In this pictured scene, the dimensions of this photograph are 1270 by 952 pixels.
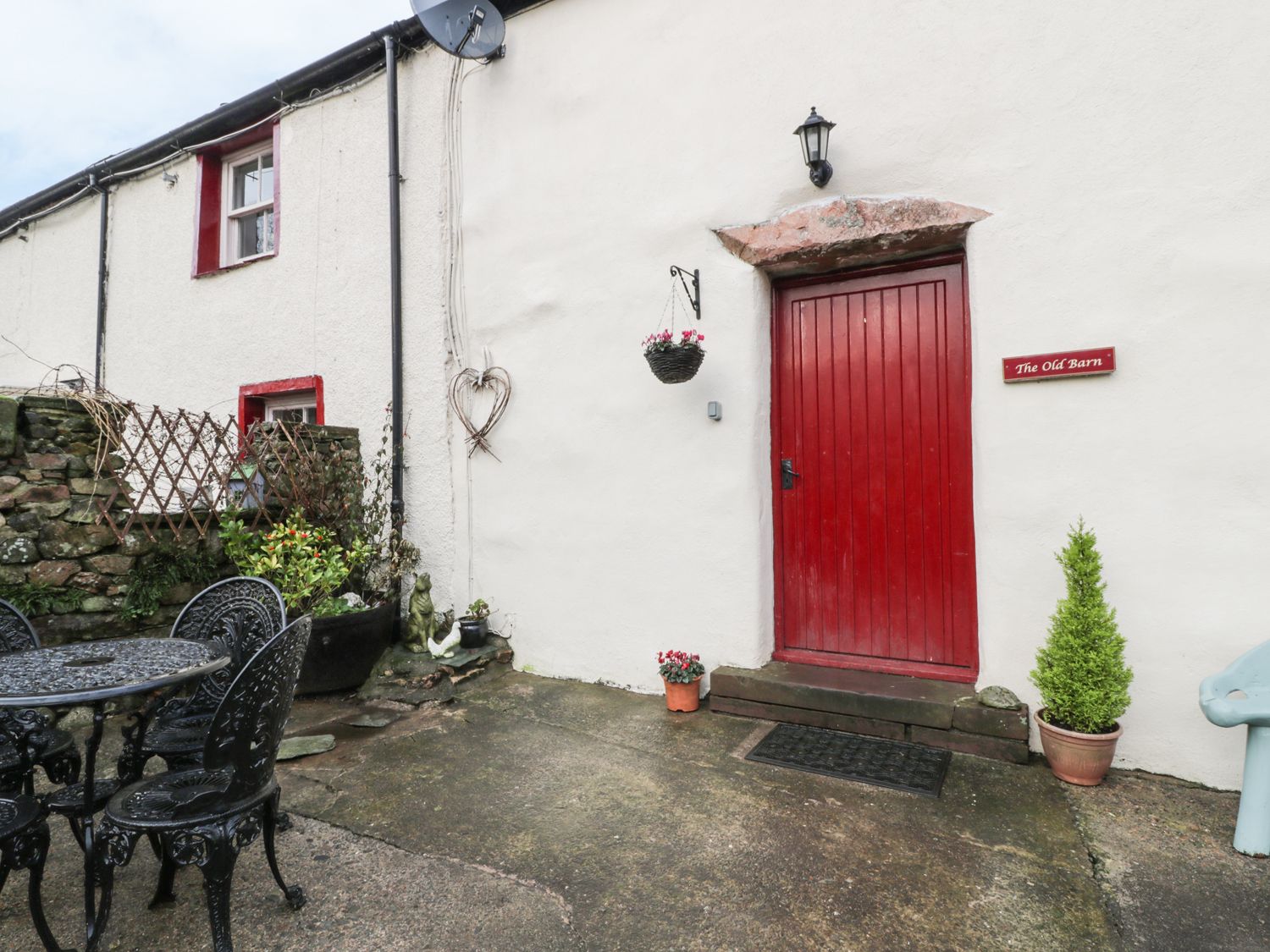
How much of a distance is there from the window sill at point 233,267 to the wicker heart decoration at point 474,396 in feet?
8.33

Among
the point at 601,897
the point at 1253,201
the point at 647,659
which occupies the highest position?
the point at 1253,201

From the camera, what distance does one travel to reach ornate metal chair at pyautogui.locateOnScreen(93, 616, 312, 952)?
5.85 ft

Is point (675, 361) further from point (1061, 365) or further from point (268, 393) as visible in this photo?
point (268, 393)

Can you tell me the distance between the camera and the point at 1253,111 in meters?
2.86

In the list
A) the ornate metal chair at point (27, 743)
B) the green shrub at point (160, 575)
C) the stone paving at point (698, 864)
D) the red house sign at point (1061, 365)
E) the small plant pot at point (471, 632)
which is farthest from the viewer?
the small plant pot at point (471, 632)

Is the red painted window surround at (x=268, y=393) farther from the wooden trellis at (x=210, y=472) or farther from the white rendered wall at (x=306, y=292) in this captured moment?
the wooden trellis at (x=210, y=472)

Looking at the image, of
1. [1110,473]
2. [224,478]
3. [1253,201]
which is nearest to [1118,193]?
[1253,201]

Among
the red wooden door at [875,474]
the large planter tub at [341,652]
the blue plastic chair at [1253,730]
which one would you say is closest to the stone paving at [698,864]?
the blue plastic chair at [1253,730]

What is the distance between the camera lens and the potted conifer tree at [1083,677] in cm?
275

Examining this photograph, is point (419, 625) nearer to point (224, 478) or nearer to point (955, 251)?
point (224, 478)

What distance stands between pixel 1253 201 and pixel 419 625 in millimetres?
4966

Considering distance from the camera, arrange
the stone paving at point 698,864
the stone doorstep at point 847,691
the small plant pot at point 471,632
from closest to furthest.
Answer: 1. the stone paving at point 698,864
2. the stone doorstep at point 847,691
3. the small plant pot at point 471,632

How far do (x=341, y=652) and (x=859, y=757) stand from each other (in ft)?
10.2

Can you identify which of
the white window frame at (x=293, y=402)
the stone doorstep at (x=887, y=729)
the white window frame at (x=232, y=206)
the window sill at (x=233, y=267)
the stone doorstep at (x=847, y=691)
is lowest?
the stone doorstep at (x=887, y=729)
